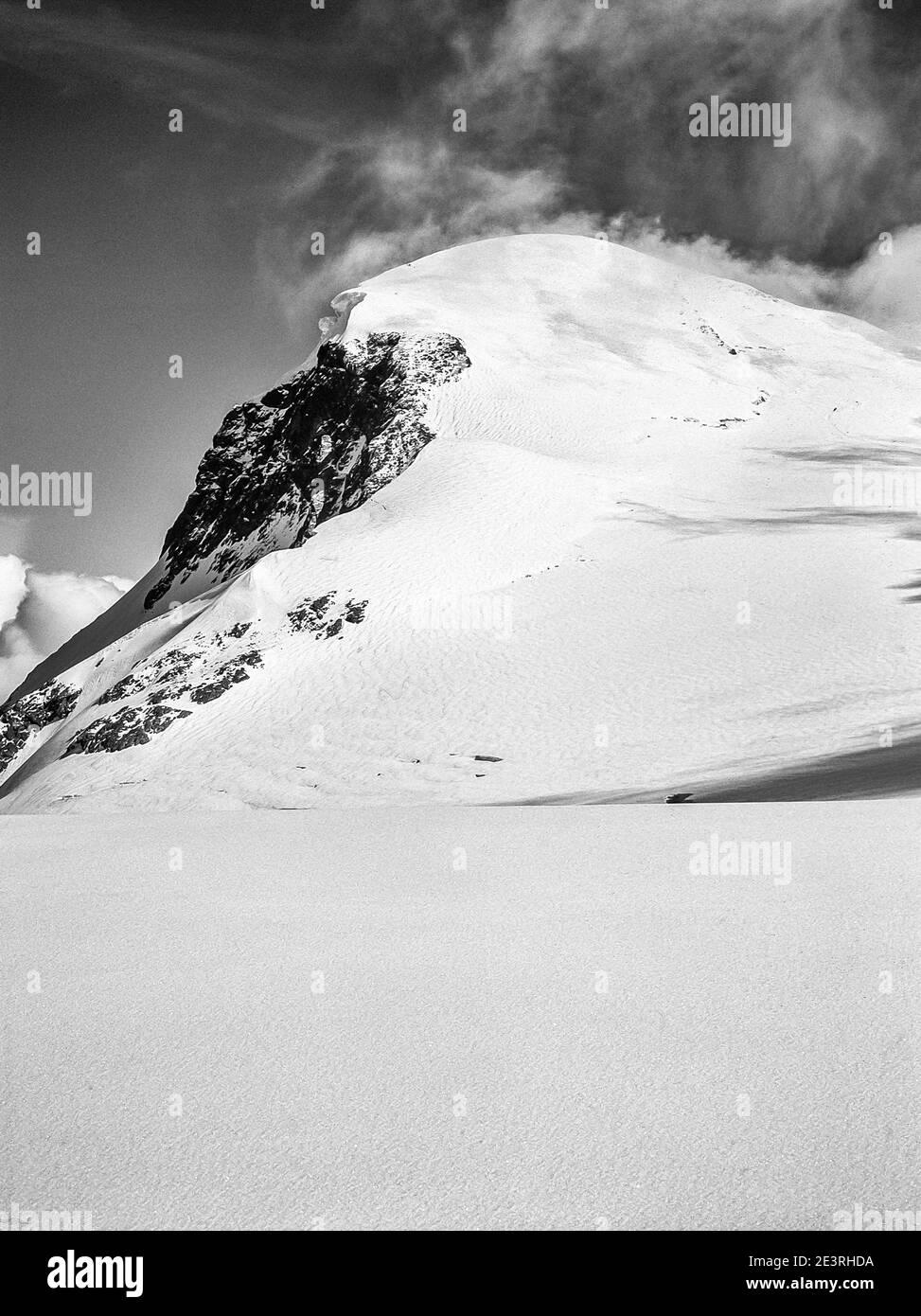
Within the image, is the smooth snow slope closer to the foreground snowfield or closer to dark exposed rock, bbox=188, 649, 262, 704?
dark exposed rock, bbox=188, 649, 262, 704

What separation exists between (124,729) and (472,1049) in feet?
75.7

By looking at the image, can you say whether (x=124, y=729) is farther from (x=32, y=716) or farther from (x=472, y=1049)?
(x=472, y=1049)

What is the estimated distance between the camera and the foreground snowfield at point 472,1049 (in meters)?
3.01

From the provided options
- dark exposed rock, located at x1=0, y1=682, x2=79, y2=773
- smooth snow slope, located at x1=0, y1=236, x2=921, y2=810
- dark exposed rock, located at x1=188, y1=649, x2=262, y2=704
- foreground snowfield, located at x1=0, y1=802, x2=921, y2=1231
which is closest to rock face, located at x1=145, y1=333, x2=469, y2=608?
smooth snow slope, located at x1=0, y1=236, x2=921, y2=810

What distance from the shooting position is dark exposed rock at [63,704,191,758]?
2509 cm

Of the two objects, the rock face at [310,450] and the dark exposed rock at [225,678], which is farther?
the rock face at [310,450]

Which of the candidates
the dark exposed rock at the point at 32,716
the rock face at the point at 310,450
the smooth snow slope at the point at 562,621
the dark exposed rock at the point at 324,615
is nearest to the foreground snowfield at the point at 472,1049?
the smooth snow slope at the point at 562,621

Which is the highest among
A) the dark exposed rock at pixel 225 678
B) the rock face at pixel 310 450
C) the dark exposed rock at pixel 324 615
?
the rock face at pixel 310 450

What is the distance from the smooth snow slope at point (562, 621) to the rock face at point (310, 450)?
2188 millimetres

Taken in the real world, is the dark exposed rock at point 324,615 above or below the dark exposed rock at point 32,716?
above

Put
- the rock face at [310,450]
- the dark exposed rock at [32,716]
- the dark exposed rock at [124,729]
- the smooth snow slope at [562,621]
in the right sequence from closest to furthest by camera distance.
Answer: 1. the smooth snow slope at [562,621]
2. the dark exposed rock at [124,729]
3. the dark exposed rock at [32,716]
4. the rock face at [310,450]

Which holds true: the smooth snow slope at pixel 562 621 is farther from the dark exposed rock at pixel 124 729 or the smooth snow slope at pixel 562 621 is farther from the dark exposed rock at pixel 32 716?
the dark exposed rock at pixel 32 716

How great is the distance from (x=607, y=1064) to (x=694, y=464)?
41.4 m

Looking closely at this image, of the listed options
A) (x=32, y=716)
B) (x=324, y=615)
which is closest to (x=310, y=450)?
(x=32, y=716)
